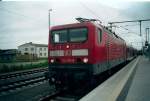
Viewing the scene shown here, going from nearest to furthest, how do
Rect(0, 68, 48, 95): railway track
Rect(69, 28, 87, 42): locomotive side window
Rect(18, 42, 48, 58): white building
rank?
1. Rect(69, 28, 87, 42): locomotive side window
2. Rect(0, 68, 48, 95): railway track
3. Rect(18, 42, 48, 58): white building

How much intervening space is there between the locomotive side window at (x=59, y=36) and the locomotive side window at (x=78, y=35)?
30 cm

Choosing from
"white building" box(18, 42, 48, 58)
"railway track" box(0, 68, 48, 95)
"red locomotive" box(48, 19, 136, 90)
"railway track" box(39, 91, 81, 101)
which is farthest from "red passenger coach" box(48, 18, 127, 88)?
"white building" box(18, 42, 48, 58)

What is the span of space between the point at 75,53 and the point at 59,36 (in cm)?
120

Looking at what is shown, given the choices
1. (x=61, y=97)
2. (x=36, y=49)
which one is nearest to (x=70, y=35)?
(x=61, y=97)

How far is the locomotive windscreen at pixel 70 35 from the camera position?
9688mm

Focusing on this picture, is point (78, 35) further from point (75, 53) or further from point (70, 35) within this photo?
point (75, 53)

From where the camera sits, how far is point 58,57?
32.8 feet

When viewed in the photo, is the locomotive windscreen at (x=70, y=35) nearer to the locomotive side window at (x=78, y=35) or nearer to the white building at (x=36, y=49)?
the locomotive side window at (x=78, y=35)

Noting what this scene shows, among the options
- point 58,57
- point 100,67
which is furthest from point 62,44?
point 100,67

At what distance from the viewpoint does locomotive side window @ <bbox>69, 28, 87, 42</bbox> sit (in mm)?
9657

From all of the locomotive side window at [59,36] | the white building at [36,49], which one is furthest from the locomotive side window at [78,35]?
the white building at [36,49]

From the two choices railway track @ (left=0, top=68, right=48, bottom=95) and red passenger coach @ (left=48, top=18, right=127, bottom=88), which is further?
railway track @ (left=0, top=68, right=48, bottom=95)

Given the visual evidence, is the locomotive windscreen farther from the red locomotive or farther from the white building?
the white building

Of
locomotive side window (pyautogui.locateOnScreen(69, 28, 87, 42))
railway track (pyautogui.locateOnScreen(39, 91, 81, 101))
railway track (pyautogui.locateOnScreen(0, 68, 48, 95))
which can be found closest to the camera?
railway track (pyautogui.locateOnScreen(39, 91, 81, 101))
